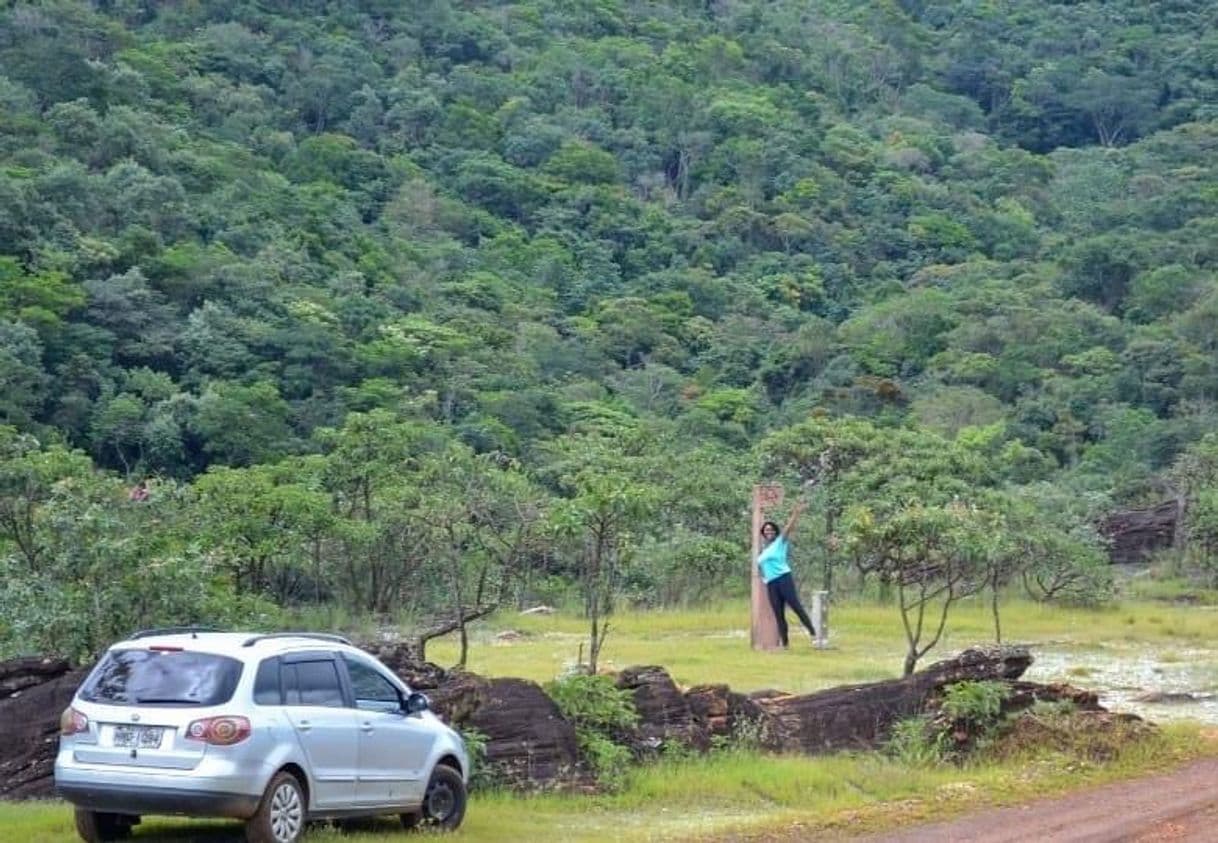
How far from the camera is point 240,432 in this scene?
47.6 m

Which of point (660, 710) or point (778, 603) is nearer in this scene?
point (660, 710)

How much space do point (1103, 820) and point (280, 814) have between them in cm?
582

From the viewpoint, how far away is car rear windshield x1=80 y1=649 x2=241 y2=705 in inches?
398

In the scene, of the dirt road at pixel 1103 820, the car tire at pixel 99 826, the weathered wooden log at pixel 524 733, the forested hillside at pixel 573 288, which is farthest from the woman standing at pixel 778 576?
the car tire at pixel 99 826

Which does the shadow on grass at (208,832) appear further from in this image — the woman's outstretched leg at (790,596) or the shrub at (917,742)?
the woman's outstretched leg at (790,596)

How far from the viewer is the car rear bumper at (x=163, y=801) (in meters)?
9.80

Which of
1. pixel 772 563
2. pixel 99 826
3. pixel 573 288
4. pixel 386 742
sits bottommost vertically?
pixel 99 826

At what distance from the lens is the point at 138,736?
1001cm

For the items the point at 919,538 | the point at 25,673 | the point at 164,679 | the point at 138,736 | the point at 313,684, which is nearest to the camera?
the point at 138,736

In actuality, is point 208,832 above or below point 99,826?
below

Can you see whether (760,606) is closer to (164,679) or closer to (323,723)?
(323,723)

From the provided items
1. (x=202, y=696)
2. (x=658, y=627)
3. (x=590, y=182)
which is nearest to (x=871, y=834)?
(x=202, y=696)

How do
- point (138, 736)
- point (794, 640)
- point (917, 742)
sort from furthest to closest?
1. point (794, 640)
2. point (917, 742)
3. point (138, 736)

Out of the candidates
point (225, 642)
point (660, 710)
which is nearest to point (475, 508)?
point (660, 710)
